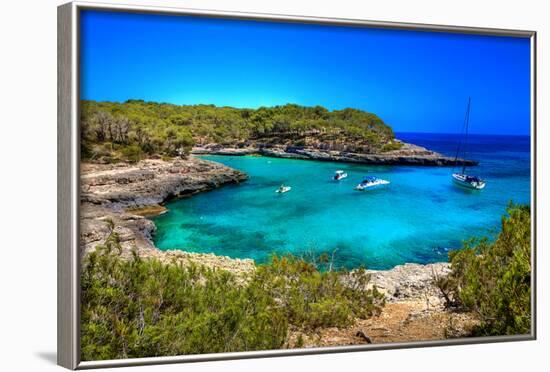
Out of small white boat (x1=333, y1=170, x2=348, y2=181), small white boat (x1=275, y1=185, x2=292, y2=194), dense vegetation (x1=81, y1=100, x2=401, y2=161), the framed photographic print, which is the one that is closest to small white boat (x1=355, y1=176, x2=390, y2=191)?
the framed photographic print

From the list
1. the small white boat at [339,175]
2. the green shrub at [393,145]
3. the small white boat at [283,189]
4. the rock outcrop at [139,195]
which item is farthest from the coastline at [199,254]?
the green shrub at [393,145]

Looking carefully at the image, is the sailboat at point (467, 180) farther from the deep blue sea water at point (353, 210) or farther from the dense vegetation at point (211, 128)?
the dense vegetation at point (211, 128)

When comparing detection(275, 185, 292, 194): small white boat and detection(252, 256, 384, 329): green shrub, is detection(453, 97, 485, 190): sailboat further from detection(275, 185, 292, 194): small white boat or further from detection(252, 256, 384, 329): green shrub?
detection(275, 185, 292, 194): small white boat

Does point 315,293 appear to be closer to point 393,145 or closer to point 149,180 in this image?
point 393,145

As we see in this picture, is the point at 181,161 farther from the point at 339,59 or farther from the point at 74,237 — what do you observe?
the point at 339,59

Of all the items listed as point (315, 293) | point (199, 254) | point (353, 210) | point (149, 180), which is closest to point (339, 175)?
point (353, 210)

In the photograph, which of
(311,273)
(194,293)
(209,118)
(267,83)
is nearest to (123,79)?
(209,118)
